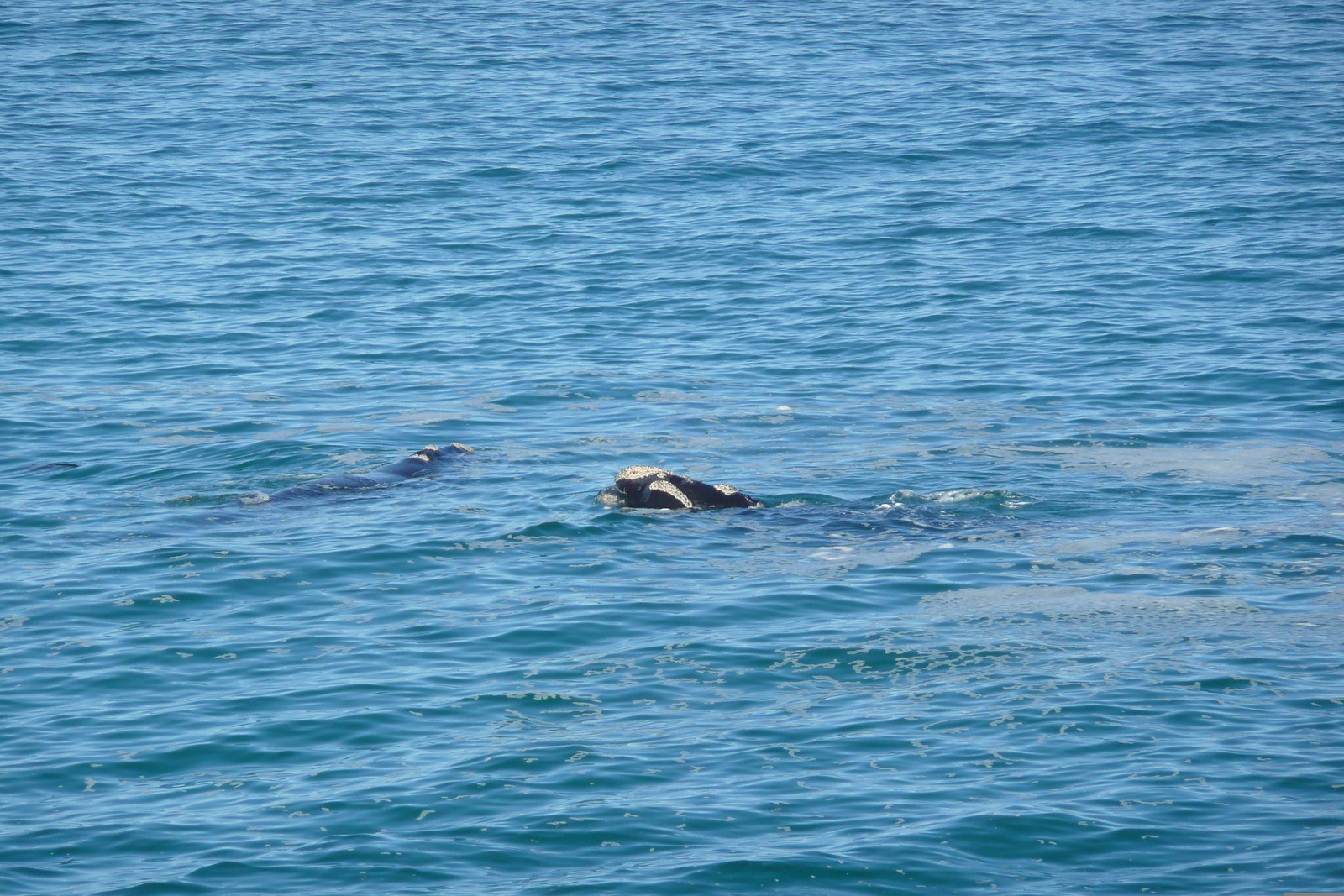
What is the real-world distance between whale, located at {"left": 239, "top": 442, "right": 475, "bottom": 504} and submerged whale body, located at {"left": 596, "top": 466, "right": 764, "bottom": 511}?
2866 millimetres

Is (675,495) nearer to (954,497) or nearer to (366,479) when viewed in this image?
(954,497)

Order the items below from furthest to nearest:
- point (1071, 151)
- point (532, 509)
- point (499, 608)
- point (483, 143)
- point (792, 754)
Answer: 1. point (483, 143)
2. point (1071, 151)
3. point (532, 509)
4. point (499, 608)
5. point (792, 754)

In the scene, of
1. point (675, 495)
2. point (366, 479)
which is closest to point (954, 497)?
point (675, 495)

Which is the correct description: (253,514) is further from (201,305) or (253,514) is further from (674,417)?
(201,305)

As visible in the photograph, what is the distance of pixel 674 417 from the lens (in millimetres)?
19250

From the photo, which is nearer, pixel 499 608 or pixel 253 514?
pixel 499 608

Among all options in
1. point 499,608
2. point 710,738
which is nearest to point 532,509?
point 499,608

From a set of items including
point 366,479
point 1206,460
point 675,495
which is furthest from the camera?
point 1206,460

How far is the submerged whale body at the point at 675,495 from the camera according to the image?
1539cm

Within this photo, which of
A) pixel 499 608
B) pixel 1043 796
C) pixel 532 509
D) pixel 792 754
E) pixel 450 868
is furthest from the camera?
pixel 532 509

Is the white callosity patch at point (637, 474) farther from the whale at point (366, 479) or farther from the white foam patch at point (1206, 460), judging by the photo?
the white foam patch at point (1206, 460)

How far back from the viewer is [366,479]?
16.8 m

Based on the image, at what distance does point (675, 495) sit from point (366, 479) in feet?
12.3

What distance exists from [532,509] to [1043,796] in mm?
7475
